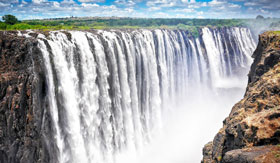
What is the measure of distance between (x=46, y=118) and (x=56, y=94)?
1.51 meters

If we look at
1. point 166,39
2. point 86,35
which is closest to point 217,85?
point 166,39

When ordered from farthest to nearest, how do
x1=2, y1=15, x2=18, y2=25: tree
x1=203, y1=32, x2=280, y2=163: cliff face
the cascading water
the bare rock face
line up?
x1=2, y1=15, x2=18, y2=25: tree < the cascading water < x1=203, y1=32, x2=280, y2=163: cliff face < the bare rock face

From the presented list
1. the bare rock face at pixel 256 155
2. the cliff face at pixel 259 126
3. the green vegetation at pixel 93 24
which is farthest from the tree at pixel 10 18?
the bare rock face at pixel 256 155

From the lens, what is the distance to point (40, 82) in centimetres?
1155

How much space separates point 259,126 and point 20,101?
10.7 meters

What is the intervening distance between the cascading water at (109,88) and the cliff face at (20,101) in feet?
2.76

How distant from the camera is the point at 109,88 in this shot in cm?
1700

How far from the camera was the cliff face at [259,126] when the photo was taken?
705cm

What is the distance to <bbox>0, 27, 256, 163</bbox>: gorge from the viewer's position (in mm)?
10812

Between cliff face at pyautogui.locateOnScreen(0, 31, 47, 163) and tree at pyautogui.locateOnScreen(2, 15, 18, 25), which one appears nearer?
cliff face at pyautogui.locateOnScreen(0, 31, 47, 163)

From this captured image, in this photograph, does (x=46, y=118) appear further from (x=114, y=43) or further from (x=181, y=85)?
(x=181, y=85)

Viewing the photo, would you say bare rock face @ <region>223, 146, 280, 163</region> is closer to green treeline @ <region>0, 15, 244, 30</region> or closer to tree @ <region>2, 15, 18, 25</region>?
green treeline @ <region>0, 15, 244, 30</region>

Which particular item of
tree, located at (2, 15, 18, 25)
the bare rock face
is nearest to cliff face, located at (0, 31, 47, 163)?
the bare rock face

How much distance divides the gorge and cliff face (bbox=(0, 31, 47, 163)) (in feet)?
0.14
